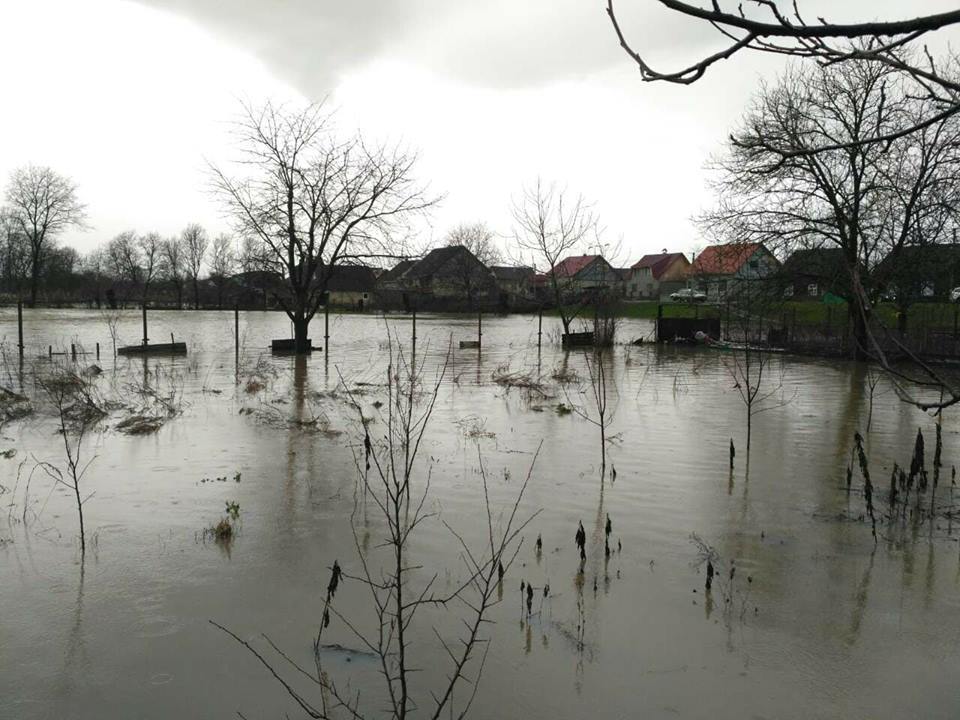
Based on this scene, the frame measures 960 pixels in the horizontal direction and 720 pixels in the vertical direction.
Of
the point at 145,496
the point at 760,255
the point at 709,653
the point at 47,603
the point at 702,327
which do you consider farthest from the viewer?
the point at 702,327

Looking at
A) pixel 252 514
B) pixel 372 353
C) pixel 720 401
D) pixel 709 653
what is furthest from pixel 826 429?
pixel 372 353

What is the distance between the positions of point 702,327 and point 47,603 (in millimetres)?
27169

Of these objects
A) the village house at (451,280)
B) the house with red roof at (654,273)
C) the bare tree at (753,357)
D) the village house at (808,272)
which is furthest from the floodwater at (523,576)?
the house with red roof at (654,273)

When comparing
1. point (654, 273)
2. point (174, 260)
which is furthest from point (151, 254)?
point (654, 273)

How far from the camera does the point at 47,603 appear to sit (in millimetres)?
4801

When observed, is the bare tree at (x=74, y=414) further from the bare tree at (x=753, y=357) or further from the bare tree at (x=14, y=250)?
the bare tree at (x=14, y=250)

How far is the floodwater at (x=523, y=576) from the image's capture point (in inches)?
154

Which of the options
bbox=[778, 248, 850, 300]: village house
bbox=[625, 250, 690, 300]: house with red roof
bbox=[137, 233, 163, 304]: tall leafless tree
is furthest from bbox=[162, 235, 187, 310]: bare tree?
bbox=[778, 248, 850, 300]: village house

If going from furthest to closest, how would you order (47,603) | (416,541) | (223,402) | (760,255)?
(760,255), (223,402), (416,541), (47,603)

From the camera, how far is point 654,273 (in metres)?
84.0

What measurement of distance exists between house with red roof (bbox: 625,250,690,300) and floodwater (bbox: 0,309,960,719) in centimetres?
7278

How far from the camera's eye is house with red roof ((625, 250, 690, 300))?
81.6 metres

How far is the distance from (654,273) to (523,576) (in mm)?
81971

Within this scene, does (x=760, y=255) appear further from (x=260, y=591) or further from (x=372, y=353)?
(x=260, y=591)
